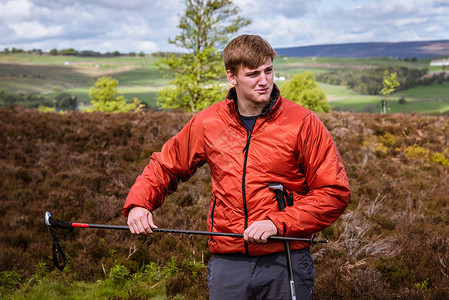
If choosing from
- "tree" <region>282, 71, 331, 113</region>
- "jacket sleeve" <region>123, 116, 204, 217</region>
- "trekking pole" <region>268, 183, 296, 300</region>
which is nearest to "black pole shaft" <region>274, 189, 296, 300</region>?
"trekking pole" <region>268, 183, 296, 300</region>

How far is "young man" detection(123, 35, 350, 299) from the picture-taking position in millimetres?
2215

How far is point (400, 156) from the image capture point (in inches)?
467

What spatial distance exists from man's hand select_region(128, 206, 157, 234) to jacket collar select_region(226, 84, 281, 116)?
861 mm

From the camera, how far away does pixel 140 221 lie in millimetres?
2428

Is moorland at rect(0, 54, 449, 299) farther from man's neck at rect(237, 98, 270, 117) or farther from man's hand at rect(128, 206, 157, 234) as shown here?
man's hand at rect(128, 206, 157, 234)

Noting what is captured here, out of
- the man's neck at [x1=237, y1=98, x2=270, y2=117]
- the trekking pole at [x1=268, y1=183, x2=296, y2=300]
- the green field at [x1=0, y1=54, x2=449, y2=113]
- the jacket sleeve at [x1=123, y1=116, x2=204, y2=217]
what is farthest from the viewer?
the green field at [x1=0, y1=54, x2=449, y2=113]

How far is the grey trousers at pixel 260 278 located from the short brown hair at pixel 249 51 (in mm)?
1154

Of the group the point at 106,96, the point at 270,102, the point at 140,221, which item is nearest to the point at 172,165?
the point at 140,221

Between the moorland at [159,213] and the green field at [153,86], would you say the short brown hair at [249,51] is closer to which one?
the moorland at [159,213]

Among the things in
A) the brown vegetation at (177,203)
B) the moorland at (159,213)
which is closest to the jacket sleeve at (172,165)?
the moorland at (159,213)

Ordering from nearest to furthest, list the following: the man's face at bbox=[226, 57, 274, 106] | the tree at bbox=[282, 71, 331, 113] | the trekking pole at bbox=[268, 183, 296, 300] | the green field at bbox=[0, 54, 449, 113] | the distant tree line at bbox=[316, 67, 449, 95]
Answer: the trekking pole at bbox=[268, 183, 296, 300] < the man's face at bbox=[226, 57, 274, 106] < the tree at bbox=[282, 71, 331, 113] < the green field at bbox=[0, 54, 449, 113] < the distant tree line at bbox=[316, 67, 449, 95]

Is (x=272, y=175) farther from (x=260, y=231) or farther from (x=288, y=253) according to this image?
(x=288, y=253)

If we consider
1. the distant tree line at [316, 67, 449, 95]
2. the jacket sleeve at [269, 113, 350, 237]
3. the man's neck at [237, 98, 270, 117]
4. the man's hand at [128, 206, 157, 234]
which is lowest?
the distant tree line at [316, 67, 449, 95]

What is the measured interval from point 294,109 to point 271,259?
91 cm
